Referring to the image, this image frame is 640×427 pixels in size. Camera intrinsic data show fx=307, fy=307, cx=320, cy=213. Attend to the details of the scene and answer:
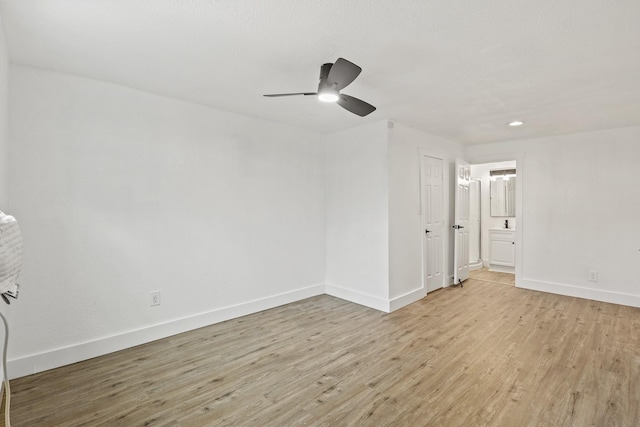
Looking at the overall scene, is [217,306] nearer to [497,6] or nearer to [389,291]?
[389,291]

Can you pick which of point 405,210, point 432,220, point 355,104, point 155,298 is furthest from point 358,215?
point 155,298

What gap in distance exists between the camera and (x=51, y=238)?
251 centimetres

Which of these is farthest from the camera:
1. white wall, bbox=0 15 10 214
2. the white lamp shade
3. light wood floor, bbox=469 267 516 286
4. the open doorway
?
the open doorway

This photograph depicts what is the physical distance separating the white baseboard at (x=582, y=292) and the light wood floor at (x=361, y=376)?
1.65 ft

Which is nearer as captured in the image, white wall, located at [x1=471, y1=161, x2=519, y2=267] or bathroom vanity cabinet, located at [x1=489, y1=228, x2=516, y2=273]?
bathroom vanity cabinet, located at [x1=489, y1=228, x2=516, y2=273]

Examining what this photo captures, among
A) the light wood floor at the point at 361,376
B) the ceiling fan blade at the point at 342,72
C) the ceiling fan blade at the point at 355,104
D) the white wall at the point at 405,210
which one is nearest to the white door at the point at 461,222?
the white wall at the point at 405,210

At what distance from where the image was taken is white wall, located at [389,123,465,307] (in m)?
3.92

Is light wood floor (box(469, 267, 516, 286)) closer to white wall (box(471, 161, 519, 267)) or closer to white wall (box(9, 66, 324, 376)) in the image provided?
white wall (box(471, 161, 519, 267))

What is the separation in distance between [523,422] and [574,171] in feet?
13.2

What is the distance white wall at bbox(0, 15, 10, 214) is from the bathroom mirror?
7327mm

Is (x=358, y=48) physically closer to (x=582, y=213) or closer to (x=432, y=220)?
(x=432, y=220)

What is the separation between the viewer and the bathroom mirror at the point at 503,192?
6.32 meters

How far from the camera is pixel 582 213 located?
14.5 feet

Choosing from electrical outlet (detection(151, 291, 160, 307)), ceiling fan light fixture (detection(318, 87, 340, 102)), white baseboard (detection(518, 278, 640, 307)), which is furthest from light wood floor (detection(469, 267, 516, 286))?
electrical outlet (detection(151, 291, 160, 307))
